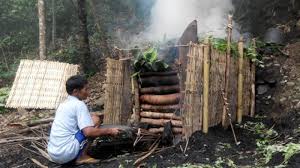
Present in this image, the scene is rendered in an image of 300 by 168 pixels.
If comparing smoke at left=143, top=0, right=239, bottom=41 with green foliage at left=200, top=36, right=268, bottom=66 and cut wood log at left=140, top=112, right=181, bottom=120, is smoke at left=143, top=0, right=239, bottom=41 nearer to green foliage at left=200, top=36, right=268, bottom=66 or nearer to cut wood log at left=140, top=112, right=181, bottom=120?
green foliage at left=200, top=36, right=268, bottom=66

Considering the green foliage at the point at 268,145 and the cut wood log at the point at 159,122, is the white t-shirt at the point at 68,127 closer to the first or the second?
the cut wood log at the point at 159,122

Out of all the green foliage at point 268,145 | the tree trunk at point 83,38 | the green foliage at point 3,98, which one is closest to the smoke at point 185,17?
the tree trunk at point 83,38

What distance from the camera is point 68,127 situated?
6.10 meters

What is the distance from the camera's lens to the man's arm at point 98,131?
5.97m

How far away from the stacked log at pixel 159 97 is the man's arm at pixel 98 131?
5.36 feet

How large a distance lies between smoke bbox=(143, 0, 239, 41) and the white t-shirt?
5718 mm

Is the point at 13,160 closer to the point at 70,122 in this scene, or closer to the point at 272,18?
the point at 70,122

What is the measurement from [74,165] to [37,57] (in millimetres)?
13998

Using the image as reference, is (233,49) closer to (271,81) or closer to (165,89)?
(165,89)

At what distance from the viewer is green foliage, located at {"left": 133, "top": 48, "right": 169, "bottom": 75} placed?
25.0 feet

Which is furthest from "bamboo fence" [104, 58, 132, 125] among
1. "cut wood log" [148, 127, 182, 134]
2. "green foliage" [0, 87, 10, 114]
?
"green foliage" [0, 87, 10, 114]

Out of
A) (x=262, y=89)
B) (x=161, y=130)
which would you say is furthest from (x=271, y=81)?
(x=161, y=130)

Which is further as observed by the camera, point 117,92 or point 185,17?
point 185,17

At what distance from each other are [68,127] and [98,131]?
1.46 ft
